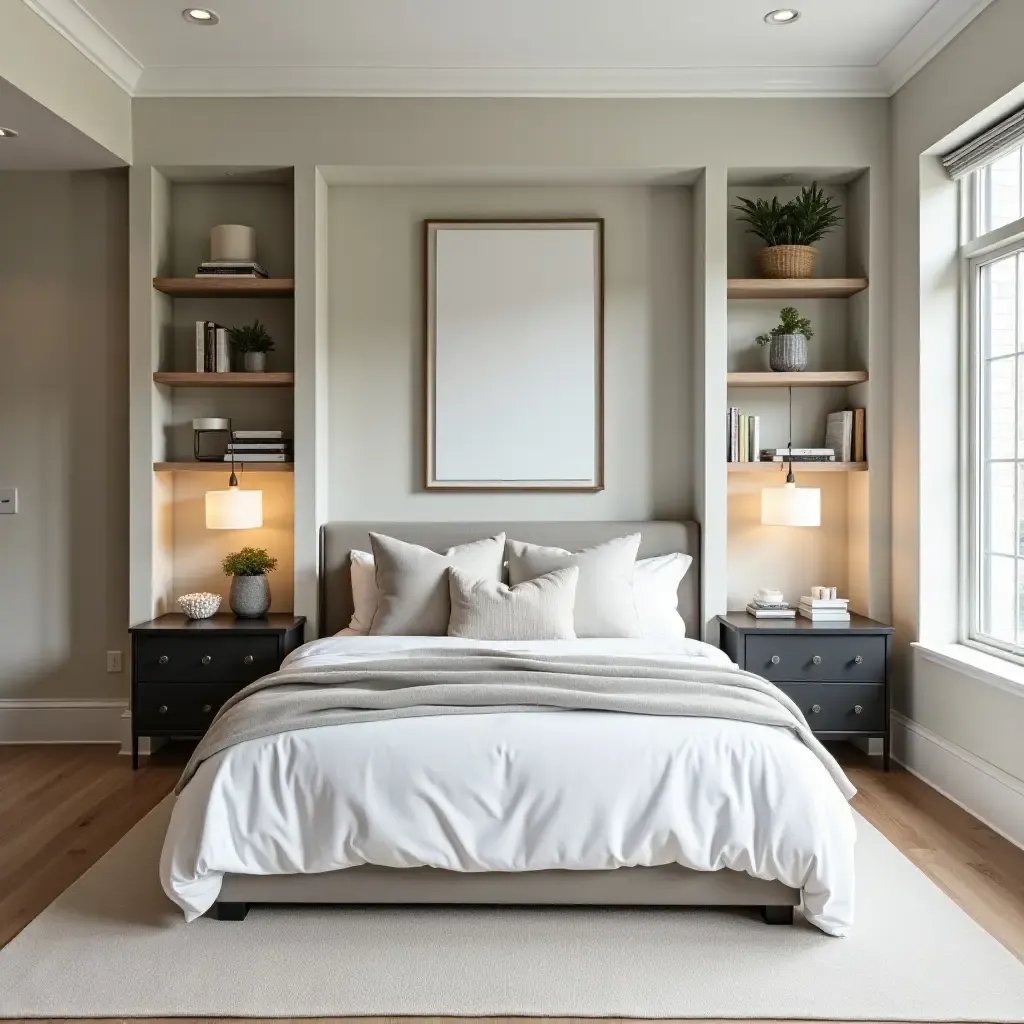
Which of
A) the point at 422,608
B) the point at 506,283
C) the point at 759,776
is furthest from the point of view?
the point at 506,283

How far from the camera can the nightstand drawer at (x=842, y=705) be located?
400cm

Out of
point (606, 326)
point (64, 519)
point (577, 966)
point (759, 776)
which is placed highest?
point (606, 326)

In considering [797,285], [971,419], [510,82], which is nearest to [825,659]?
[971,419]

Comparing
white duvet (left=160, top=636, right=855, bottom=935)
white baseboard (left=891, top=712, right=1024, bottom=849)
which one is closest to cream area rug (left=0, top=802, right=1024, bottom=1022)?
white duvet (left=160, top=636, right=855, bottom=935)

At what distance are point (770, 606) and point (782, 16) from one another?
2.45m

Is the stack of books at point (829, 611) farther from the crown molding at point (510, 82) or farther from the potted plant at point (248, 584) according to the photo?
the potted plant at point (248, 584)

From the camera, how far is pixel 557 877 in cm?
257

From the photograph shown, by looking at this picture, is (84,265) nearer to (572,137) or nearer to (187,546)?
(187,546)

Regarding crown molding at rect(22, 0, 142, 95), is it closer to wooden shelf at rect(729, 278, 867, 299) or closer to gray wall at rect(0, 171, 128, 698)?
gray wall at rect(0, 171, 128, 698)

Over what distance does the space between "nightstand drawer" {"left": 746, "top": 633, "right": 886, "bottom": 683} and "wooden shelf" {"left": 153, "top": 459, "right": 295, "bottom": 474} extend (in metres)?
2.28

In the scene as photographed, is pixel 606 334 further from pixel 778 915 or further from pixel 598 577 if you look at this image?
pixel 778 915

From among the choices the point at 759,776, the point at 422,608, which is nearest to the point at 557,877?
the point at 759,776

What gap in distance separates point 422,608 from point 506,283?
5.43 ft

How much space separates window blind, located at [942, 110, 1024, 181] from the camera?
3402 millimetres
